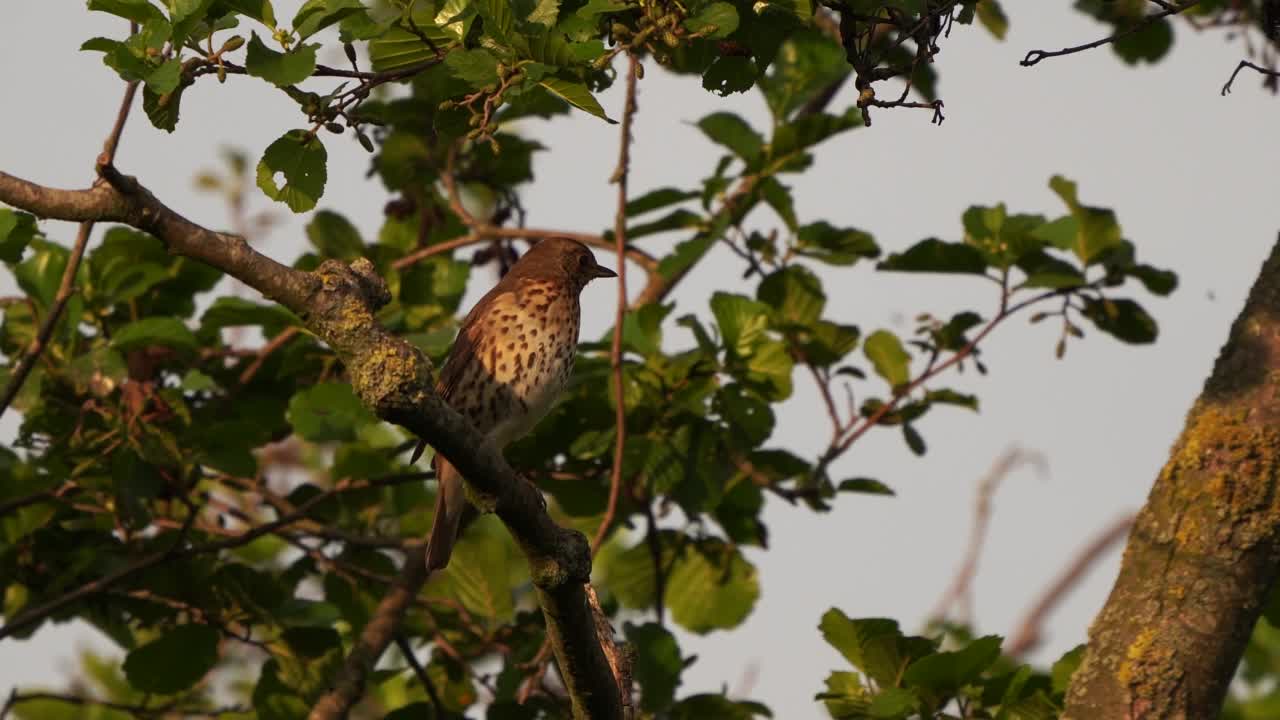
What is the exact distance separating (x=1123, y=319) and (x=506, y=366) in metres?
2.32

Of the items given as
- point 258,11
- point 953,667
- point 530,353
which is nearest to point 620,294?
point 530,353

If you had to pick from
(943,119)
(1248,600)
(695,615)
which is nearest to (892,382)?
(695,615)

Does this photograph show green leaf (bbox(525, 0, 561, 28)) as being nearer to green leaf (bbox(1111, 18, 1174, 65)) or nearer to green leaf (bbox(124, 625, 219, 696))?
green leaf (bbox(124, 625, 219, 696))

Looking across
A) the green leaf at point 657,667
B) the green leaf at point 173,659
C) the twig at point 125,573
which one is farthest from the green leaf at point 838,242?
the green leaf at point 173,659

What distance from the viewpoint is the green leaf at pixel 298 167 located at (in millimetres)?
3619

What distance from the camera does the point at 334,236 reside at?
695 centimetres

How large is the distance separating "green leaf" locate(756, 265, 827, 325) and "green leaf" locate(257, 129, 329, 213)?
298 cm

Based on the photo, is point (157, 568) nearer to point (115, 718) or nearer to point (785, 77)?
point (115, 718)

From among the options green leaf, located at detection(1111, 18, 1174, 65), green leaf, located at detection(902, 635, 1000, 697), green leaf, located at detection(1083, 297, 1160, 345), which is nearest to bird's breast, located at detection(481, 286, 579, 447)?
green leaf, located at detection(902, 635, 1000, 697)

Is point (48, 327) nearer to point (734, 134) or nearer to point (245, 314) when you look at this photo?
point (245, 314)

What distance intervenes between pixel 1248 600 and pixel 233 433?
338 cm

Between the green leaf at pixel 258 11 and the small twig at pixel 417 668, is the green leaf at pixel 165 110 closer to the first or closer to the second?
the green leaf at pixel 258 11

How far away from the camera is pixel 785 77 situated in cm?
658

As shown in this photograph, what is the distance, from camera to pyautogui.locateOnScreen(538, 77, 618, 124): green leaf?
3404mm
